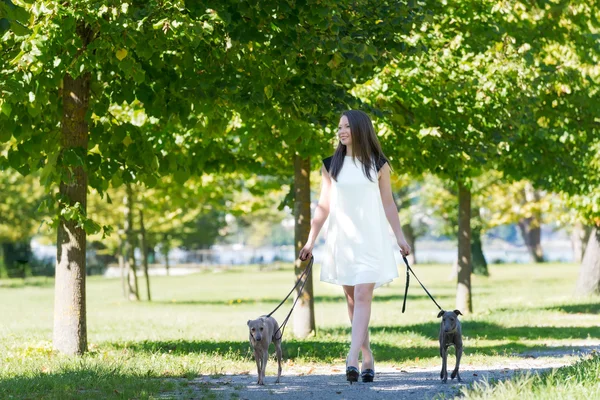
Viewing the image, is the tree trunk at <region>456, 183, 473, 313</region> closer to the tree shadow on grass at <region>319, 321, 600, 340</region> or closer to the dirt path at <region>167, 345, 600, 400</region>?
the tree shadow on grass at <region>319, 321, 600, 340</region>

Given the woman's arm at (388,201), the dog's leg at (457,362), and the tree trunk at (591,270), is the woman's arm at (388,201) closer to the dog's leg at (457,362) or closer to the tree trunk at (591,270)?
the dog's leg at (457,362)

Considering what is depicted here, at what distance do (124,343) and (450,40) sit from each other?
23.9ft

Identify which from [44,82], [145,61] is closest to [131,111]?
[145,61]

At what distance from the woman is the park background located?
52.5 inches

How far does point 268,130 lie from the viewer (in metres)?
14.1

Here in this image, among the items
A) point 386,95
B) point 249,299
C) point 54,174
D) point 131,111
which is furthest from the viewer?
point 249,299

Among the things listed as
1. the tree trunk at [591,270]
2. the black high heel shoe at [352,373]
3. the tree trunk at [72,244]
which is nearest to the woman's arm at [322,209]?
the black high heel shoe at [352,373]

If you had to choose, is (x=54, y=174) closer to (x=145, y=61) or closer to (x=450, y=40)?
(x=145, y=61)

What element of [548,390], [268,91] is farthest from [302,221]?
[548,390]

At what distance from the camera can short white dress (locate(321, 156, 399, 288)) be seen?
26.7 ft

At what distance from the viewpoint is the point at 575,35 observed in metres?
17.6

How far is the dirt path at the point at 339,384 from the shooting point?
7.85 m

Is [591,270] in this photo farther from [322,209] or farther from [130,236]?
[322,209]

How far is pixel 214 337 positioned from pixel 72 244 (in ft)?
14.9
